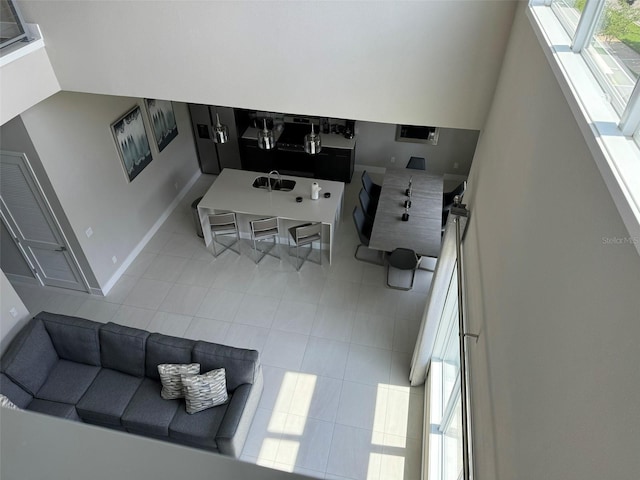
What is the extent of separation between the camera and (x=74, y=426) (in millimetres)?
603

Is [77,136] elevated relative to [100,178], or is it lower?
elevated

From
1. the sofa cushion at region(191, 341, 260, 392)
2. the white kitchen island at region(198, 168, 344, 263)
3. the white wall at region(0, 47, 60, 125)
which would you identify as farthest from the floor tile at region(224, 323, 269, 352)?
the white wall at region(0, 47, 60, 125)

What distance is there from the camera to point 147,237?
8.09m

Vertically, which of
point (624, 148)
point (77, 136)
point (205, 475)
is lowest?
point (77, 136)

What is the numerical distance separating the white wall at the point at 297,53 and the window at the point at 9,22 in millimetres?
100

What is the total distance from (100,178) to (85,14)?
288 centimetres

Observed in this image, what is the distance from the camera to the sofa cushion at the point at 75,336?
5363mm

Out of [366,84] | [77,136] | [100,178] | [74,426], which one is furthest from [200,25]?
[74,426]

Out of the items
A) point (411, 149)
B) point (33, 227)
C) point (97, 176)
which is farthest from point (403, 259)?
point (33, 227)

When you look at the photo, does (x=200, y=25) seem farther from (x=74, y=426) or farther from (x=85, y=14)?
(x=74, y=426)

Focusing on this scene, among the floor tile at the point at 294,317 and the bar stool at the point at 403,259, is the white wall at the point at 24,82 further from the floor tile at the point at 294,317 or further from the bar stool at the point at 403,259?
the bar stool at the point at 403,259

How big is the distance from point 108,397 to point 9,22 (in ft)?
13.7

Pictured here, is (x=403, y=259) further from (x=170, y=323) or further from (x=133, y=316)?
(x=133, y=316)

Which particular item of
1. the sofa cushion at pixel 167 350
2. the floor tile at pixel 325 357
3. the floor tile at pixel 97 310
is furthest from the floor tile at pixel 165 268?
the floor tile at pixel 325 357
